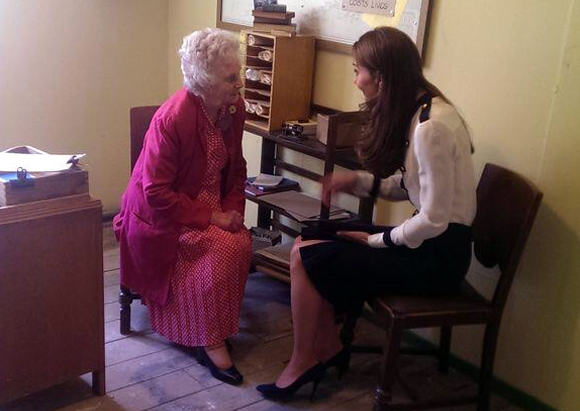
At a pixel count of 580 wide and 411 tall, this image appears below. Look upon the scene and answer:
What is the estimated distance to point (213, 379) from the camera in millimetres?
2324

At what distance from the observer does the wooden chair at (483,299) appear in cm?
189

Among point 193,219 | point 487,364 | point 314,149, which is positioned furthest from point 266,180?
point 487,364

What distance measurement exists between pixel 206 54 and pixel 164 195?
501 mm

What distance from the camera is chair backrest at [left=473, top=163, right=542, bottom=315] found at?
1.89 m

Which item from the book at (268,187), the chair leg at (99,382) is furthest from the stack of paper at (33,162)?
the book at (268,187)

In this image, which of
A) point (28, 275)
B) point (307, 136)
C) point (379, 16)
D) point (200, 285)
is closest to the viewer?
point (28, 275)

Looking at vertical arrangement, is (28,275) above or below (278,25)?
below

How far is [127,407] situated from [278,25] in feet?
5.38

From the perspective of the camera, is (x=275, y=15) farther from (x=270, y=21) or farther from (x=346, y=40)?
(x=346, y=40)

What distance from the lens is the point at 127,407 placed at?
6.99 ft

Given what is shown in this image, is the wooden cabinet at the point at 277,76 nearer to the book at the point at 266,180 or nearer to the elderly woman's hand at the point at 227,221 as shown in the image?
the book at the point at 266,180

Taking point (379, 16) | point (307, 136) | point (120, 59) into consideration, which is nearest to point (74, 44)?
point (120, 59)

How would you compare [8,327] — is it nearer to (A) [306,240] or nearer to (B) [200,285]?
(B) [200,285]

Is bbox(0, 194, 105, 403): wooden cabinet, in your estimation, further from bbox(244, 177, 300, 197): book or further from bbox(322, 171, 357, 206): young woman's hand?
bbox(244, 177, 300, 197): book
